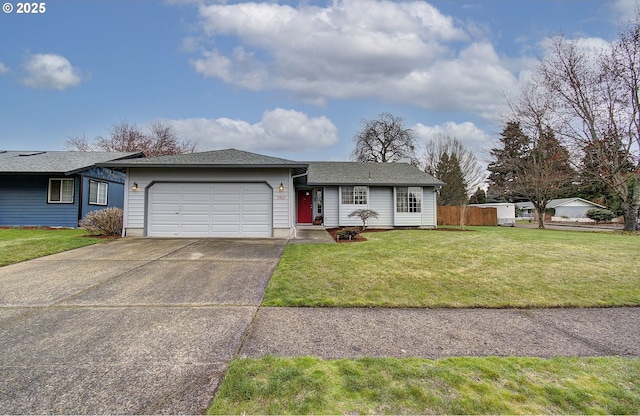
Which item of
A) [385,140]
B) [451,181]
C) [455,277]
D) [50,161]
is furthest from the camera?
[385,140]

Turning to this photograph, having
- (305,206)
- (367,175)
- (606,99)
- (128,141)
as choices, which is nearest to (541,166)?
(606,99)

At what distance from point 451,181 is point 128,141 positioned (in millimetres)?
34097

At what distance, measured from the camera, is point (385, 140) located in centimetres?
3034

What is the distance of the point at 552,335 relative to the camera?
10.9ft

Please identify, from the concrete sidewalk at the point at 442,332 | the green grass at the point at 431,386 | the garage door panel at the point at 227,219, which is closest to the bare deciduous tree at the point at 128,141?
the garage door panel at the point at 227,219

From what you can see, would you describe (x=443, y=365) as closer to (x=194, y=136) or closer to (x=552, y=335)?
(x=552, y=335)

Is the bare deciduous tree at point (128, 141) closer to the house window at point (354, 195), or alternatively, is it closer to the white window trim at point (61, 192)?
the white window trim at point (61, 192)

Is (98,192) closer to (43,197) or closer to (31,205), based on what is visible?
(43,197)

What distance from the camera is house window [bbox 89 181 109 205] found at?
48.8ft

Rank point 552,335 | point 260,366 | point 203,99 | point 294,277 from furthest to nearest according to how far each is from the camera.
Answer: point 203,99, point 294,277, point 552,335, point 260,366

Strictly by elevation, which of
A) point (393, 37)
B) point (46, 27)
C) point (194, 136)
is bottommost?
point (46, 27)

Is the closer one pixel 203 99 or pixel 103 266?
pixel 103 266

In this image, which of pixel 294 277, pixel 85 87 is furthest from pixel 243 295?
pixel 85 87

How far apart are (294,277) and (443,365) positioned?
11.0 feet
